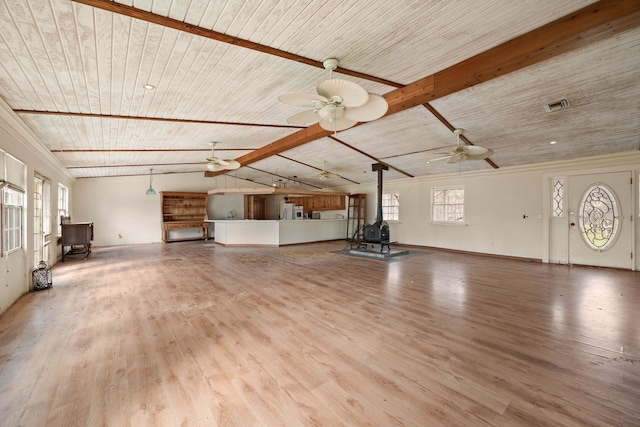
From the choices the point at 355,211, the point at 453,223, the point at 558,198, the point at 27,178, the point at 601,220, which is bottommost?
the point at 453,223

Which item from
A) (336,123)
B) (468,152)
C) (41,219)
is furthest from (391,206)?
(41,219)

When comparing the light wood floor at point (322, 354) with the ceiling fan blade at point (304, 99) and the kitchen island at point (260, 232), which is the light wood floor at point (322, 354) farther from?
the kitchen island at point (260, 232)

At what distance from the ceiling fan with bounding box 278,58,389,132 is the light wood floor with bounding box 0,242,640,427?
7.56ft

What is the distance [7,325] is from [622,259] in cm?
1016

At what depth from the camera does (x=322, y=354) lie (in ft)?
7.64

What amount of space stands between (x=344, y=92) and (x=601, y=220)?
6957mm

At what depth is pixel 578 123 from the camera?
4.66 meters

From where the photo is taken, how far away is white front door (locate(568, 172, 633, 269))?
5.61 m

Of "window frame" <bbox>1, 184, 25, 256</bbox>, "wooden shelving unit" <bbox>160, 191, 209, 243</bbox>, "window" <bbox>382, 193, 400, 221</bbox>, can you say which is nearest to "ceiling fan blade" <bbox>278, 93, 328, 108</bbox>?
"window frame" <bbox>1, 184, 25, 256</bbox>

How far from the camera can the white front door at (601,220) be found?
5.61 m

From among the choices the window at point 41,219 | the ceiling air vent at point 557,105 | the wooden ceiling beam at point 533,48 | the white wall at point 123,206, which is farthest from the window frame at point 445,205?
the window at point 41,219

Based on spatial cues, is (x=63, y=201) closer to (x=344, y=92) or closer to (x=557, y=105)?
(x=344, y=92)

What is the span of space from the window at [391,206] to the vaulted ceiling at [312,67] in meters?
4.28

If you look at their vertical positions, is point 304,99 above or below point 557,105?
below
